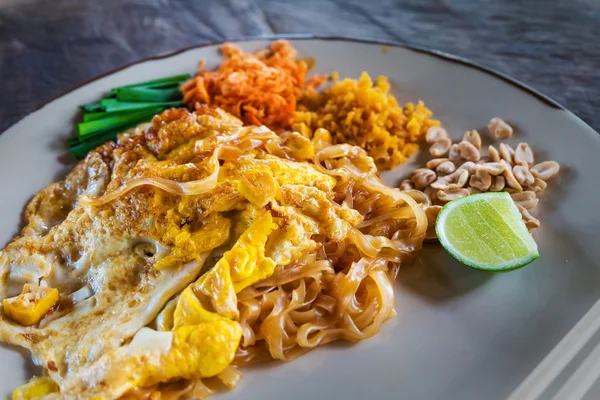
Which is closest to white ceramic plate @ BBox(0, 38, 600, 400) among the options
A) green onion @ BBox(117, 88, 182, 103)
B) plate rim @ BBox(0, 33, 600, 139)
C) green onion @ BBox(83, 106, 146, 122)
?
plate rim @ BBox(0, 33, 600, 139)

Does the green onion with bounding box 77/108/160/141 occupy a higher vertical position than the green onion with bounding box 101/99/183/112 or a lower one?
lower

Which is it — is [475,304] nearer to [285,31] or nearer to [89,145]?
[89,145]

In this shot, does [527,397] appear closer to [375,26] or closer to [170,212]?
[170,212]

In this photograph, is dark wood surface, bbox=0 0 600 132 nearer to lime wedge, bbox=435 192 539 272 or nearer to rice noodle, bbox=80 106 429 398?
lime wedge, bbox=435 192 539 272

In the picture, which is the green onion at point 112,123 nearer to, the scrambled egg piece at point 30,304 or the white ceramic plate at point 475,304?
the white ceramic plate at point 475,304

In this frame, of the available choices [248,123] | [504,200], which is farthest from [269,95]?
[504,200]

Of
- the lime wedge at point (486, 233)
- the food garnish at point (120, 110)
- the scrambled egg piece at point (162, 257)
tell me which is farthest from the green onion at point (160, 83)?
the lime wedge at point (486, 233)
